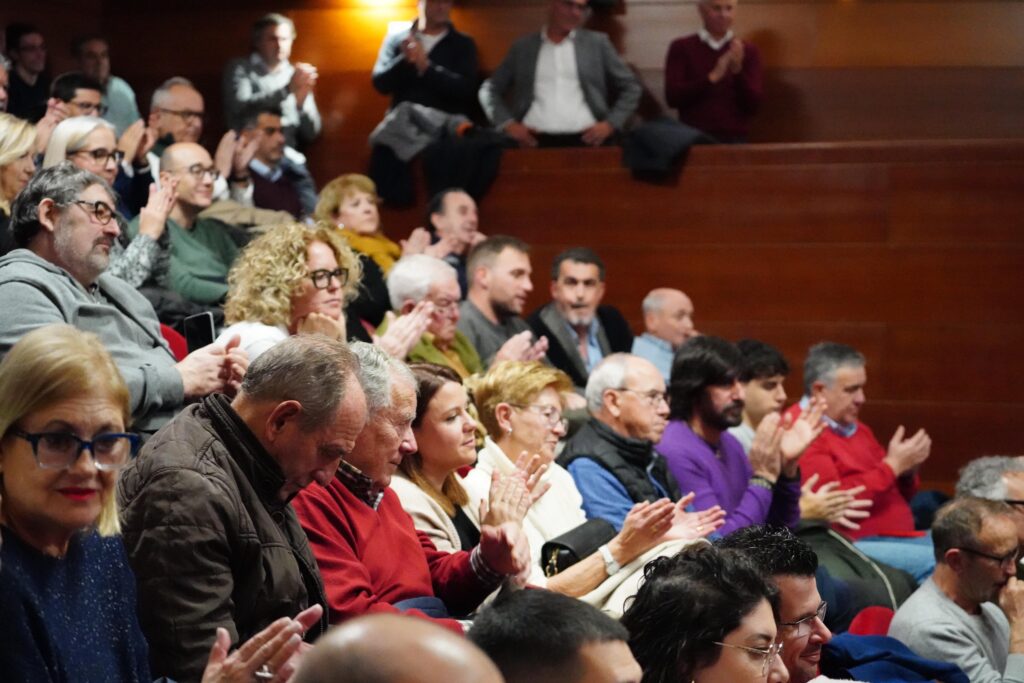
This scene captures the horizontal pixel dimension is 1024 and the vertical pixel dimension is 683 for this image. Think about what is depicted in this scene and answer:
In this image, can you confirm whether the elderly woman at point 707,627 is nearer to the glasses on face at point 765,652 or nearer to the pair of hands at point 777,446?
the glasses on face at point 765,652

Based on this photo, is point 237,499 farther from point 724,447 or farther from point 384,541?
point 724,447

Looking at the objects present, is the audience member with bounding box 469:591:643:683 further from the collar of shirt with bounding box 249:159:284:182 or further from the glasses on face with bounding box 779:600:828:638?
the collar of shirt with bounding box 249:159:284:182

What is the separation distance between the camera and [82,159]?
4.06 metres

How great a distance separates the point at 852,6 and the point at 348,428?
5.27 m

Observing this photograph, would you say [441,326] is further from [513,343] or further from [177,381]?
[177,381]

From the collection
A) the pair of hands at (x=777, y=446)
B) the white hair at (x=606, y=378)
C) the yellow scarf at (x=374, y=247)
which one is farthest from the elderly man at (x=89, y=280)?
A: the yellow scarf at (x=374, y=247)

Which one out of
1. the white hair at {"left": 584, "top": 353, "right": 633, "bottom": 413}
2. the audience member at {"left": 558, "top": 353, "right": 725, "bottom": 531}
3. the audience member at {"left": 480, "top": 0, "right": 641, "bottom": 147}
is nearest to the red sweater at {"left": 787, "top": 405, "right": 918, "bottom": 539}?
the audience member at {"left": 558, "top": 353, "right": 725, "bottom": 531}

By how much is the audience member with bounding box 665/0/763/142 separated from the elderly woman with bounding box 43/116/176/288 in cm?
306

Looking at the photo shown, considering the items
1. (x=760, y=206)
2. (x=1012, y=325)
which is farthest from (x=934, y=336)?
(x=760, y=206)

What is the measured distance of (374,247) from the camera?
573 centimetres

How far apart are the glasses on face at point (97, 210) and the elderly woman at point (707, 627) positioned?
54.3 inches

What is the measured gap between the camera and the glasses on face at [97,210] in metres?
2.96

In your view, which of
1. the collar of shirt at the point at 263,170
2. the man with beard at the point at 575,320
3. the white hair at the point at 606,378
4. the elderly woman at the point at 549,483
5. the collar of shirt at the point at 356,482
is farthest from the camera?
the collar of shirt at the point at 263,170

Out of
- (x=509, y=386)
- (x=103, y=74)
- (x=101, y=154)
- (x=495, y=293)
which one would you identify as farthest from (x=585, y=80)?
(x=509, y=386)
